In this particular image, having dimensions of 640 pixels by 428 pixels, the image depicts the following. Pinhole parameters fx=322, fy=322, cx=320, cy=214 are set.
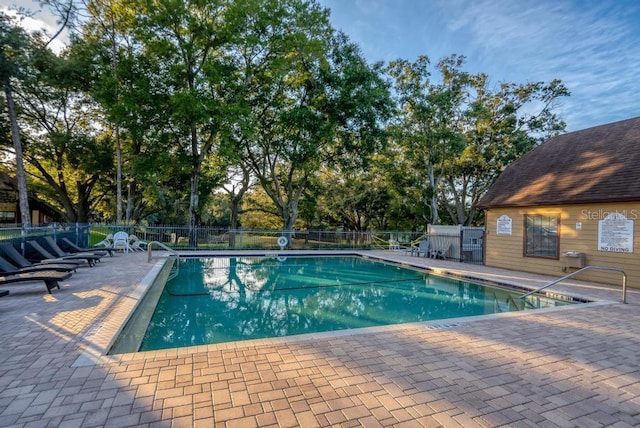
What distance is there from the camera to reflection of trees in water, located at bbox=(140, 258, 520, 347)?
552 cm

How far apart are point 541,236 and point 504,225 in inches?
48.7

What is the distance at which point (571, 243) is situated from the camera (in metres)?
9.03

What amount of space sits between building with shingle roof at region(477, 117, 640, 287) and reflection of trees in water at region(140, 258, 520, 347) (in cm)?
280

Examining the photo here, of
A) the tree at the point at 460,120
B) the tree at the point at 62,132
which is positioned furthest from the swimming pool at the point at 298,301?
the tree at the point at 62,132

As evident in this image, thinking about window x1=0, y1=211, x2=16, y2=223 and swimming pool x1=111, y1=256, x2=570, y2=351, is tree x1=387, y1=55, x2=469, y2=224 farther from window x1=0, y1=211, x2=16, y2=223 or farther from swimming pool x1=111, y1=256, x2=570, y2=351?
window x1=0, y1=211, x2=16, y2=223

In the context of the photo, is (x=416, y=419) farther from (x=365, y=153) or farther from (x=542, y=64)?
(x=542, y=64)

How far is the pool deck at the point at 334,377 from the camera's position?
2325 millimetres

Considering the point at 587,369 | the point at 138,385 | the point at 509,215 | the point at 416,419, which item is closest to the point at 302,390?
the point at 416,419

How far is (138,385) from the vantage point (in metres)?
2.70

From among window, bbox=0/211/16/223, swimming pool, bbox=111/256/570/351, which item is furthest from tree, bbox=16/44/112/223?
swimming pool, bbox=111/256/570/351

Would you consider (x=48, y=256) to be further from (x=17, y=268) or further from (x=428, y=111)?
(x=428, y=111)

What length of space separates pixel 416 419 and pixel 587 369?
2.22 m

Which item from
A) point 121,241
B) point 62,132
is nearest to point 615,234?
point 121,241

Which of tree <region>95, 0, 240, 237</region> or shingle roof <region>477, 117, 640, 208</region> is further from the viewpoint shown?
tree <region>95, 0, 240, 237</region>
